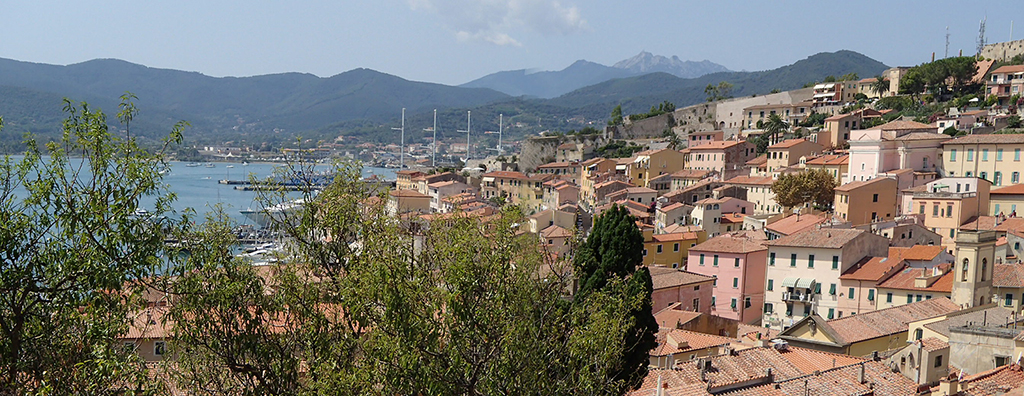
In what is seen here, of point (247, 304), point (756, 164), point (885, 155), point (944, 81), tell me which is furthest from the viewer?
point (944, 81)

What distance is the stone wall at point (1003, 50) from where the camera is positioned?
2834 inches

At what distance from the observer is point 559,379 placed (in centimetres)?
905

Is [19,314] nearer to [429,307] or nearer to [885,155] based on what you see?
[429,307]

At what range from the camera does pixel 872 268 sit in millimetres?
28250

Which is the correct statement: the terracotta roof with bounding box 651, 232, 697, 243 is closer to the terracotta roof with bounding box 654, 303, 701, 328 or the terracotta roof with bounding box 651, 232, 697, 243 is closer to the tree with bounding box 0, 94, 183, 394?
the terracotta roof with bounding box 654, 303, 701, 328

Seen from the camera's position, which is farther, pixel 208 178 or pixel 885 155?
pixel 208 178

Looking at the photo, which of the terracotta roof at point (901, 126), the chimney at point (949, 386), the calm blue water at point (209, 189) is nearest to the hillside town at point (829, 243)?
the chimney at point (949, 386)

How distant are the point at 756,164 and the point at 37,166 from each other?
5242 cm

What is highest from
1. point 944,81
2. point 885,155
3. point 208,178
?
point 944,81

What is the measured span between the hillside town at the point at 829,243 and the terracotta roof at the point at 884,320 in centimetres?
5

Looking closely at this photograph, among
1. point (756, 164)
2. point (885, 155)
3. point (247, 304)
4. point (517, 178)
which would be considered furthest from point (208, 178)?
point (247, 304)

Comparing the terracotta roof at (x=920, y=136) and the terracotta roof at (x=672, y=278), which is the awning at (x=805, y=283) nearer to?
the terracotta roof at (x=672, y=278)

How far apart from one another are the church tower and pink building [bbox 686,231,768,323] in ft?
33.5

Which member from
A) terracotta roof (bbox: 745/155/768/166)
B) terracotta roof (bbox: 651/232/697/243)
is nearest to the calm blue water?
terracotta roof (bbox: 745/155/768/166)
